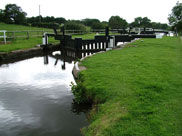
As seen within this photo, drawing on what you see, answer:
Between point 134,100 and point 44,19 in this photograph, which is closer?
point 134,100

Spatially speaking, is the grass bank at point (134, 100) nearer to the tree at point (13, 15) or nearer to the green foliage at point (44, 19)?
the tree at point (13, 15)

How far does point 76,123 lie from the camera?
4215mm

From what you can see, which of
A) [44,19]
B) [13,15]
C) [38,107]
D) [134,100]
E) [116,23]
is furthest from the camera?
[44,19]

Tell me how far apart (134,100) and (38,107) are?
2374 millimetres

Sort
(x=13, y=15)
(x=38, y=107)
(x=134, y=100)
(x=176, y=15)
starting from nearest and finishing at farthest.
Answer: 1. (x=134, y=100)
2. (x=38, y=107)
3. (x=13, y=15)
4. (x=176, y=15)

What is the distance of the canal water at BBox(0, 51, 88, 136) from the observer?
3985 millimetres

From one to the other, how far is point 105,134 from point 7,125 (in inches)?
85.8

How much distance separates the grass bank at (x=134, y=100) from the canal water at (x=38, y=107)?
1.55 feet

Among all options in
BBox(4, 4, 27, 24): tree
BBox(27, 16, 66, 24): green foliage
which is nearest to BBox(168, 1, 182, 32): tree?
BBox(27, 16, 66, 24): green foliage

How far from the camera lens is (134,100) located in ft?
13.0

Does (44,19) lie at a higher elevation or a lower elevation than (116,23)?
higher

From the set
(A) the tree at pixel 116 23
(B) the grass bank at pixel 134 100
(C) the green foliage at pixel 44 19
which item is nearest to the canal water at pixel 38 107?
(B) the grass bank at pixel 134 100

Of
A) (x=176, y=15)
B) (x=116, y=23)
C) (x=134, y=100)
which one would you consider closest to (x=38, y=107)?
(x=134, y=100)

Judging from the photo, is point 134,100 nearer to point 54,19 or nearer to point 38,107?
point 38,107
